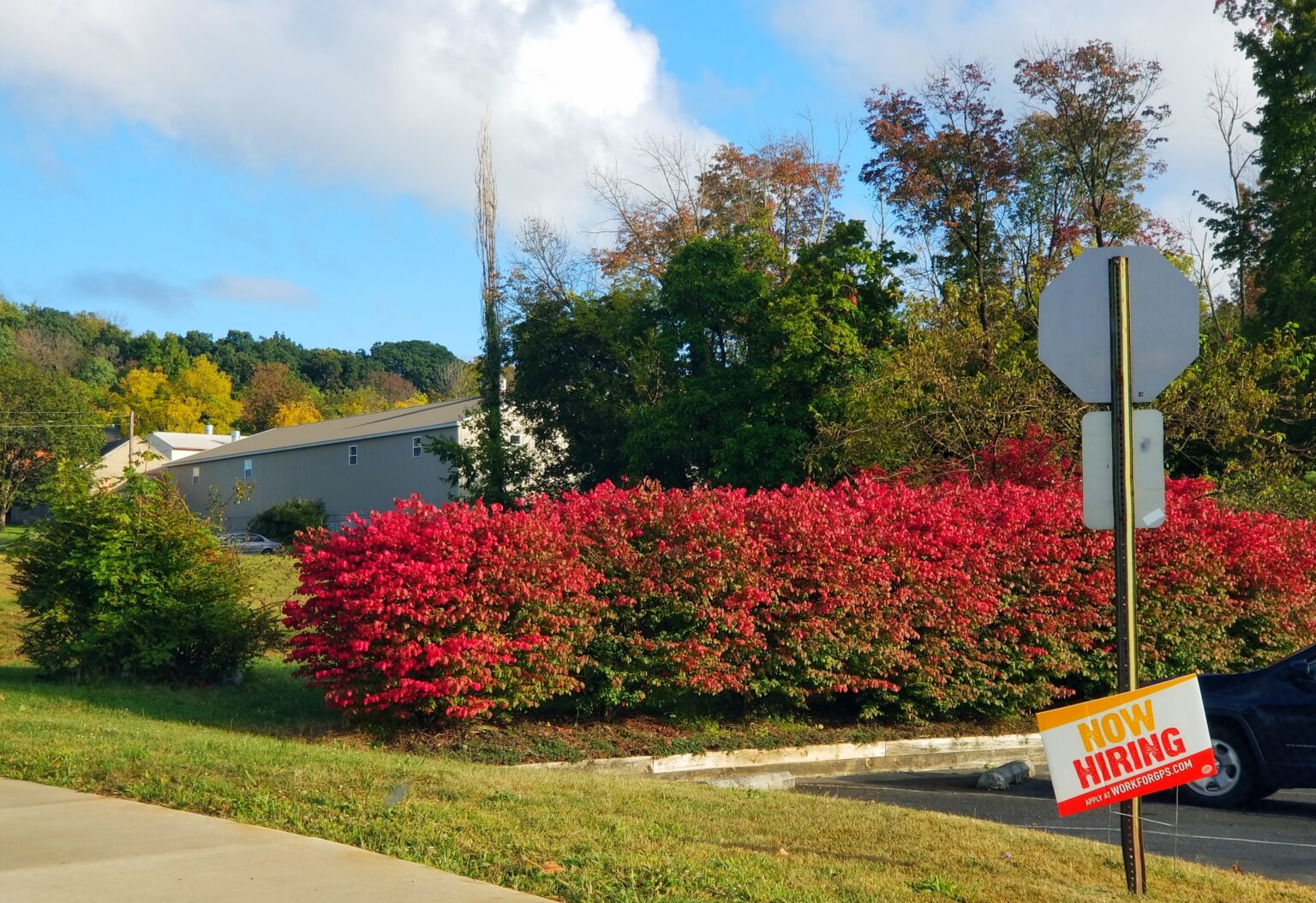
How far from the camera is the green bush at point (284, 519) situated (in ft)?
173

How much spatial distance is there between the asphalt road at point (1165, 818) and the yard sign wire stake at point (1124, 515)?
6.49ft

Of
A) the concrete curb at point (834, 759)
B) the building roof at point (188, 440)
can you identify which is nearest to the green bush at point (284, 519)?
the building roof at point (188, 440)

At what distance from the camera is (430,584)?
37.0 feet

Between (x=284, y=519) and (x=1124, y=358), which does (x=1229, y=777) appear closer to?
(x=1124, y=358)

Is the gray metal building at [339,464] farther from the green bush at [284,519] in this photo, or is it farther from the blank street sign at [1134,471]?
the blank street sign at [1134,471]

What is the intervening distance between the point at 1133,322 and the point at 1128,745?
2141 mm

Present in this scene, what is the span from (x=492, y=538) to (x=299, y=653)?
217cm

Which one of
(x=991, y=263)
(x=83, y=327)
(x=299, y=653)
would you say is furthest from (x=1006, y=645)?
(x=83, y=327)

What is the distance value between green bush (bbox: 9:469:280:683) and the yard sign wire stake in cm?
1128

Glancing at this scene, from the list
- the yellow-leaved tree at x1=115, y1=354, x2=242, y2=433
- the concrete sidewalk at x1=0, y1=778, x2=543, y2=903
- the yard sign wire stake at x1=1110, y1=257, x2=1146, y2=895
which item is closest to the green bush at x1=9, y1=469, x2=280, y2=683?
the concrete sidewalk at x1=0, y1=778, x2=543, y2=903

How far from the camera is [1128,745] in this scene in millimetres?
5836

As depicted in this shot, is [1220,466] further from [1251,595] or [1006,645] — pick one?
[1006,645]

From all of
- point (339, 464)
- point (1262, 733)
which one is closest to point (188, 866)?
point (1262, 733)

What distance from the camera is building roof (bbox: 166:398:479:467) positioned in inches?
2051
